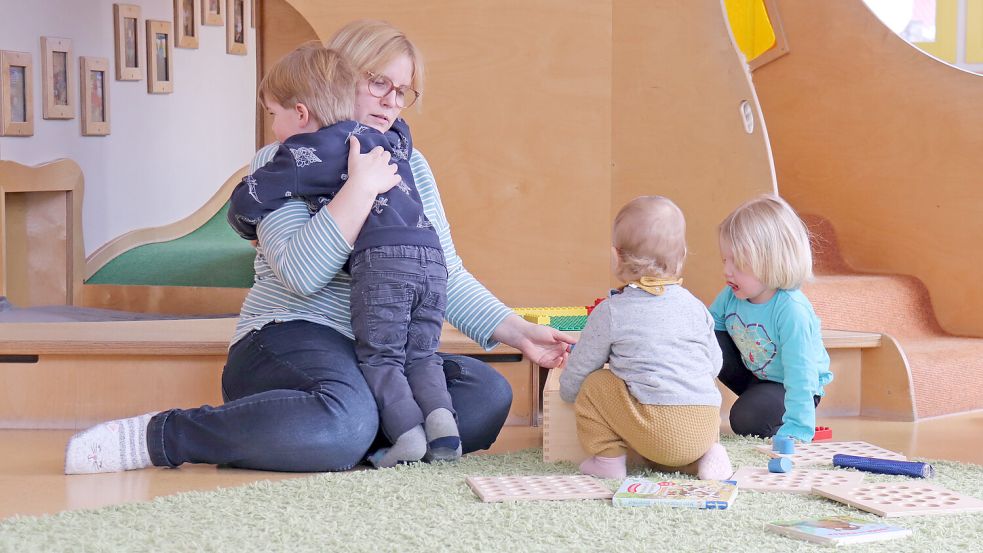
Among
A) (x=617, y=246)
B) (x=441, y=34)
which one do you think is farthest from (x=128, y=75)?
(x=617, y=246)

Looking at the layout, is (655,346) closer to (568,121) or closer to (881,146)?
(568,121)

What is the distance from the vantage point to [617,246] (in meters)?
1.57

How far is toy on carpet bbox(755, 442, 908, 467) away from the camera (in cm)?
167

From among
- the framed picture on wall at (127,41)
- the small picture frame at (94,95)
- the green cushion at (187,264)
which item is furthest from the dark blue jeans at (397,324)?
the framed picture on wall at (127,41)

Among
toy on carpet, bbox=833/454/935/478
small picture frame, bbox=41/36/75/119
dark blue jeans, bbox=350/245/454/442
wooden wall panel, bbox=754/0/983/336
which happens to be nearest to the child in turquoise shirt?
toy on carpet, bbox=833/454/935/478

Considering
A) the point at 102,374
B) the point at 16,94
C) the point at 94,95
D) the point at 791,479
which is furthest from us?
the point at 94,95

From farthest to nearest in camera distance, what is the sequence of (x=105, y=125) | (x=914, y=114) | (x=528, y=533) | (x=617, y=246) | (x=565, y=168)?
1. (x=105, y=125)
2. (x=914, y=114)
3. (x=565, y=168)
4. (x=617, y=246)
5. (x=528, y=533)

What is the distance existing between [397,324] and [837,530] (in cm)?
69

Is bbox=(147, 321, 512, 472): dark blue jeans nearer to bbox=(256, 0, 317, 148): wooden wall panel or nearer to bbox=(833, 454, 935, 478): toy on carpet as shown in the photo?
bbox=(833, 454, 935, 478): toy on carpet

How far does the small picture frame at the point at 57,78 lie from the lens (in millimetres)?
3385

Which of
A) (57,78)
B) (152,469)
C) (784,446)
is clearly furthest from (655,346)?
(57,78)

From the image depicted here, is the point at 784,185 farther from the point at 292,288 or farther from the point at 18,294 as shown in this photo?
the point at 18,294

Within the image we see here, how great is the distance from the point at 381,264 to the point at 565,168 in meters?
0.86

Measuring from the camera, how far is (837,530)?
4.00ft
